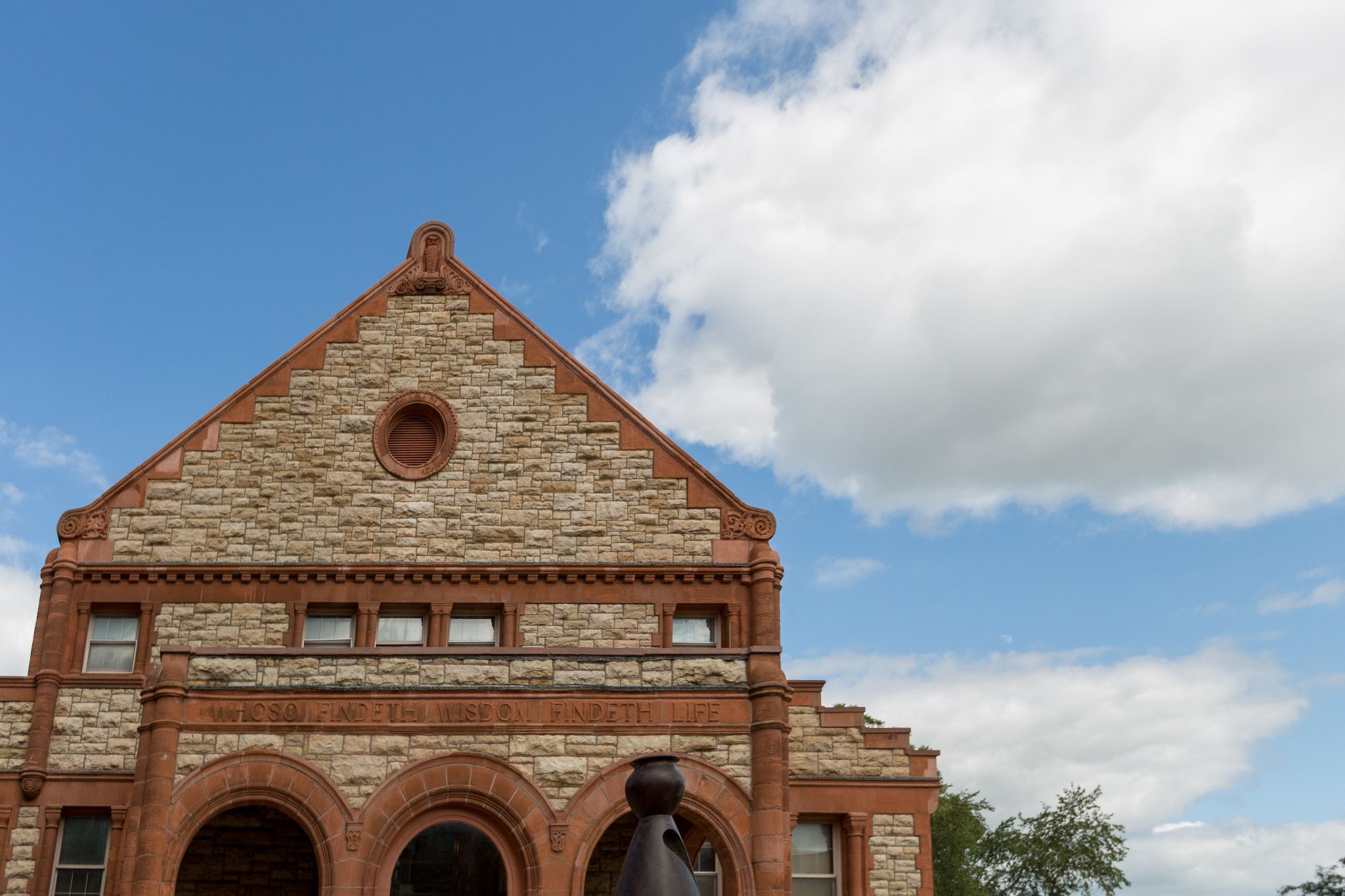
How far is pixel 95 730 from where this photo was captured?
69.7 ft

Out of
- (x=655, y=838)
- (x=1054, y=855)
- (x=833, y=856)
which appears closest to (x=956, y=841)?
(x=1054, y=855)

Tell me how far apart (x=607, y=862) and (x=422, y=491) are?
6.80 metres

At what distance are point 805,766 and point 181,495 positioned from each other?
442 inches

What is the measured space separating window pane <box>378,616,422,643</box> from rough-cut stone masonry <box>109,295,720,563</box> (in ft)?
3.28

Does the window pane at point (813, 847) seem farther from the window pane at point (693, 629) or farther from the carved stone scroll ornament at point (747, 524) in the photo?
the carved stone scroll ornament at point (747, 524)

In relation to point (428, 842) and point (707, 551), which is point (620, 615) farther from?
point (428, 842)

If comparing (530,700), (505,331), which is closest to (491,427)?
(505,331)

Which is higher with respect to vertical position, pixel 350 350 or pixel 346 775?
pixel 350 350

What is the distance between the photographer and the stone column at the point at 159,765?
16250 mm

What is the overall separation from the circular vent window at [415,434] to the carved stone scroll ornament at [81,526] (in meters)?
4.64

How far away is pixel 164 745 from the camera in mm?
16812

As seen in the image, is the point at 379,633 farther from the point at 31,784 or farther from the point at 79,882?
the point at 79,882

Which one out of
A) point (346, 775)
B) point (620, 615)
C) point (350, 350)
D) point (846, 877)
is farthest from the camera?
point (350, 350)

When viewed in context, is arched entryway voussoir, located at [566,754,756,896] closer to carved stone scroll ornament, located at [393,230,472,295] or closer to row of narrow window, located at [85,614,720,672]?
row of narrow window, located at [85,614,720,672]
